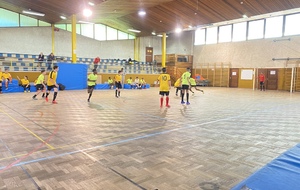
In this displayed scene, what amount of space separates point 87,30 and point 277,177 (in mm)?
26237

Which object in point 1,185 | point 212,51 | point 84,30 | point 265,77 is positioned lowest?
point 1,185

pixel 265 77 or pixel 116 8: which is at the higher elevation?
pixel 116 8

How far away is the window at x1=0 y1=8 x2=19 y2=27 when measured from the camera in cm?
2031

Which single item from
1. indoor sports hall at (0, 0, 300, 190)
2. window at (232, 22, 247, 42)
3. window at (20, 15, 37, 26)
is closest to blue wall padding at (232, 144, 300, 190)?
indoor sports hall at (0, 0, 300, 190)

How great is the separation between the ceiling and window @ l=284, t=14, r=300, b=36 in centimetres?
589

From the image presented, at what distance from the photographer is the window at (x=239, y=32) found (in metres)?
25.4

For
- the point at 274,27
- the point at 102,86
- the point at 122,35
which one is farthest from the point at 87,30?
the point at 274,27

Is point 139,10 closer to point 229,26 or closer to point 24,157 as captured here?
point 229,26

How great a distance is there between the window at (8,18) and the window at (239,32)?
2243 cm

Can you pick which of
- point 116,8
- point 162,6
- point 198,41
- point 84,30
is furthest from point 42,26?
point 198,41

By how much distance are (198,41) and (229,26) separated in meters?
4.58

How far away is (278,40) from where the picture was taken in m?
22.9

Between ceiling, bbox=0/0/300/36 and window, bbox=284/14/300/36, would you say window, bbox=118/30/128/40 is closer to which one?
ceiling, bbox=0/0/300/36

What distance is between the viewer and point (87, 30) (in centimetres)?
2598
